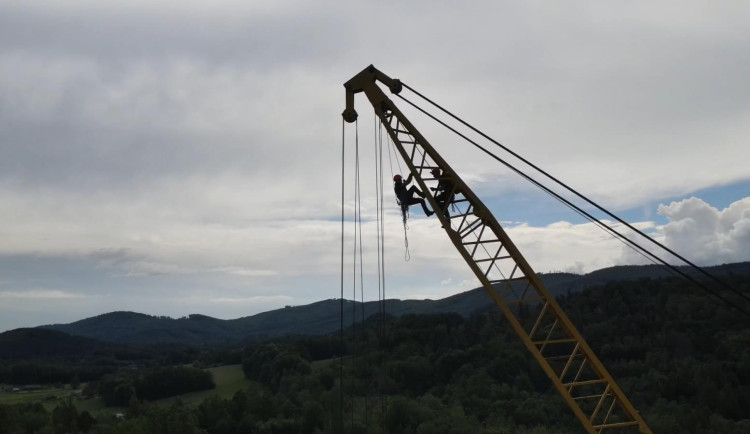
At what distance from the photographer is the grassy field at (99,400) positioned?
127 meters

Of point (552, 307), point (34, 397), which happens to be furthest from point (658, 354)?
point (34, 397)

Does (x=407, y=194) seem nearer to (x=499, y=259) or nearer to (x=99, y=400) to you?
(x=499, y=259)

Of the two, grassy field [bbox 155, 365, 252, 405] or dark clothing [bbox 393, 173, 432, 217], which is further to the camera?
grassy field [bbox 155, 365, 252, 405]

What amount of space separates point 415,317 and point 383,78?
137513mm

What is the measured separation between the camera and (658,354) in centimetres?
10875

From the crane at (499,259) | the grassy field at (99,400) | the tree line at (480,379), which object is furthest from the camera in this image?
the grassy field at (99,400)

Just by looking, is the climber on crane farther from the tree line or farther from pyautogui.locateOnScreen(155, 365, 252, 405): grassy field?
pyautogui.locateOnScreen(155, 365, 252, 405): grassy field

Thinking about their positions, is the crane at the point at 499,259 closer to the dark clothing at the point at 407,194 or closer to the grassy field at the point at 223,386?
the dark clothing at the point at 407,194

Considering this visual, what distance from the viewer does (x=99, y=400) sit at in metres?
136

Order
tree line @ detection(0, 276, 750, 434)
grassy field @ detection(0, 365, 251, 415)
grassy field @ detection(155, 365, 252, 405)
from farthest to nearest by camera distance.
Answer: grassy field @ detection(155, 365, 252, 405) → grassy field @ detection(0, 365, 251, 415) → tree line @ detection(0, 276, 750, 434)

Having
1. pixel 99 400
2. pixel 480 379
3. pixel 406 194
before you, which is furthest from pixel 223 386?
pixel 406 194

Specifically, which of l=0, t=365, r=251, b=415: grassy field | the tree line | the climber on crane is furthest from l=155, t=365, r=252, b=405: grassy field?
the climber on crane

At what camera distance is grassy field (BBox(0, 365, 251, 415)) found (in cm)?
12685

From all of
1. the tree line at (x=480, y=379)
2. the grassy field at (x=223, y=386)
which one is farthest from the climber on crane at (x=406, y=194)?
the grassy field at (x=223, y=386)
